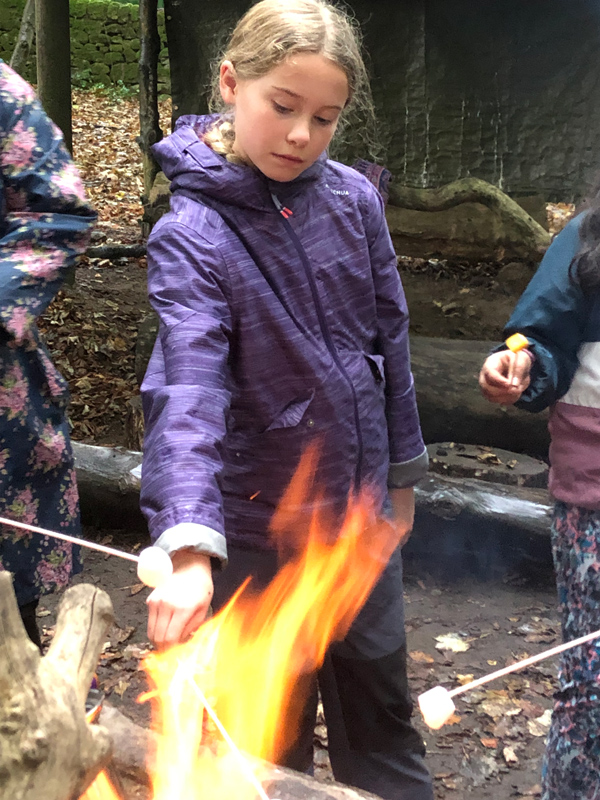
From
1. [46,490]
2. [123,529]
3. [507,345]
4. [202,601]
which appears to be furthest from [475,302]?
[202,601]

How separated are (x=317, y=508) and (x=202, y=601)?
0.85 meters

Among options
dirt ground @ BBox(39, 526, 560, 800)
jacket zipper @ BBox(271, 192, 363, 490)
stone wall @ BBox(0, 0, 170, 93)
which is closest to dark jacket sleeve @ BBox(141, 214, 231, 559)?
jacket zipper @ BBox(271, 192, 363, 490)

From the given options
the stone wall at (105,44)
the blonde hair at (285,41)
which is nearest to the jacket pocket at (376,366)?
the blonde hair at (285,41)

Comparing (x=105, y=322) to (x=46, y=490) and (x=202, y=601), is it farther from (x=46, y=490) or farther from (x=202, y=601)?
(x=202, y=601)

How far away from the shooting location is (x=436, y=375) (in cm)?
526

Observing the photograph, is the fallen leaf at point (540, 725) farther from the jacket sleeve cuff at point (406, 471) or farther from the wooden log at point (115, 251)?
the wooden log at point (115, 251)

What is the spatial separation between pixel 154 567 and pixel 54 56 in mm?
7370

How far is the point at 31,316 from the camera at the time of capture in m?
2.09

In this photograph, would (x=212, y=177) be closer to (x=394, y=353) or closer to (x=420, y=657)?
(x=394, y=353)

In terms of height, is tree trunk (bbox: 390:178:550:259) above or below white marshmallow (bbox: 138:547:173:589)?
below

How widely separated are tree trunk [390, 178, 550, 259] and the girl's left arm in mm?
5299

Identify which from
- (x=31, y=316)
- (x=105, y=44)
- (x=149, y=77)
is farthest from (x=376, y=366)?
(x=105, y=44)

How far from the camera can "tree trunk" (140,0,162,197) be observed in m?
7.36

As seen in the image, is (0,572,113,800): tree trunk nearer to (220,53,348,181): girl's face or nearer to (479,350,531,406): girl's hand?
(220,53,348,181): girl's face
